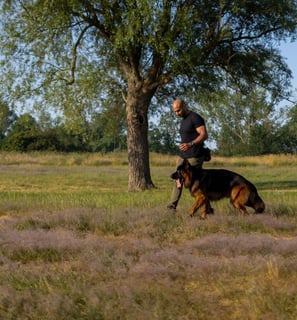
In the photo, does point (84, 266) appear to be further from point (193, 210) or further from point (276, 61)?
point (276, 61)

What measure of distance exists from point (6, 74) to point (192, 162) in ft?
44.3

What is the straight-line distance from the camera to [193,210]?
1009 cm

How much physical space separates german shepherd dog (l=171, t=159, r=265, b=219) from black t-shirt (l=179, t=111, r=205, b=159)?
0.29 m

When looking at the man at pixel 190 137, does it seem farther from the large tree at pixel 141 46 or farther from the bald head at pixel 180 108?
the large tree at pixel 141 46

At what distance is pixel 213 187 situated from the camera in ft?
33.5

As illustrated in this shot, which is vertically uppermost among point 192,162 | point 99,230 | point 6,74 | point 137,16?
point 137,16

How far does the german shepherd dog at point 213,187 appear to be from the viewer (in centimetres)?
1012

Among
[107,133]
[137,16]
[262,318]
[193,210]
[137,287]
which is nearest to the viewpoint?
[262,318]

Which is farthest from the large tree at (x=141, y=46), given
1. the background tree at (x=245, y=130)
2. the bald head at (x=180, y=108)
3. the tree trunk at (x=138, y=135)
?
the background tree at (x=245, y=130)

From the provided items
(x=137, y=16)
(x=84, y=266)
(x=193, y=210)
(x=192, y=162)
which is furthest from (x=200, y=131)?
(x=137, y=16)

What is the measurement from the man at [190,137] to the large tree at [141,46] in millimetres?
7961

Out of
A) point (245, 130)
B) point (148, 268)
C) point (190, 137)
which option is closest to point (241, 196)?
point (190, 137)

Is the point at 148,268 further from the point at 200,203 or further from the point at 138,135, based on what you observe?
the point at 138,135

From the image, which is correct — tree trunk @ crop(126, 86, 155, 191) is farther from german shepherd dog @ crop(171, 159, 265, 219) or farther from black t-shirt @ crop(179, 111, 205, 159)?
german shepherd dog @ crop(171, 159, 265, 219)
